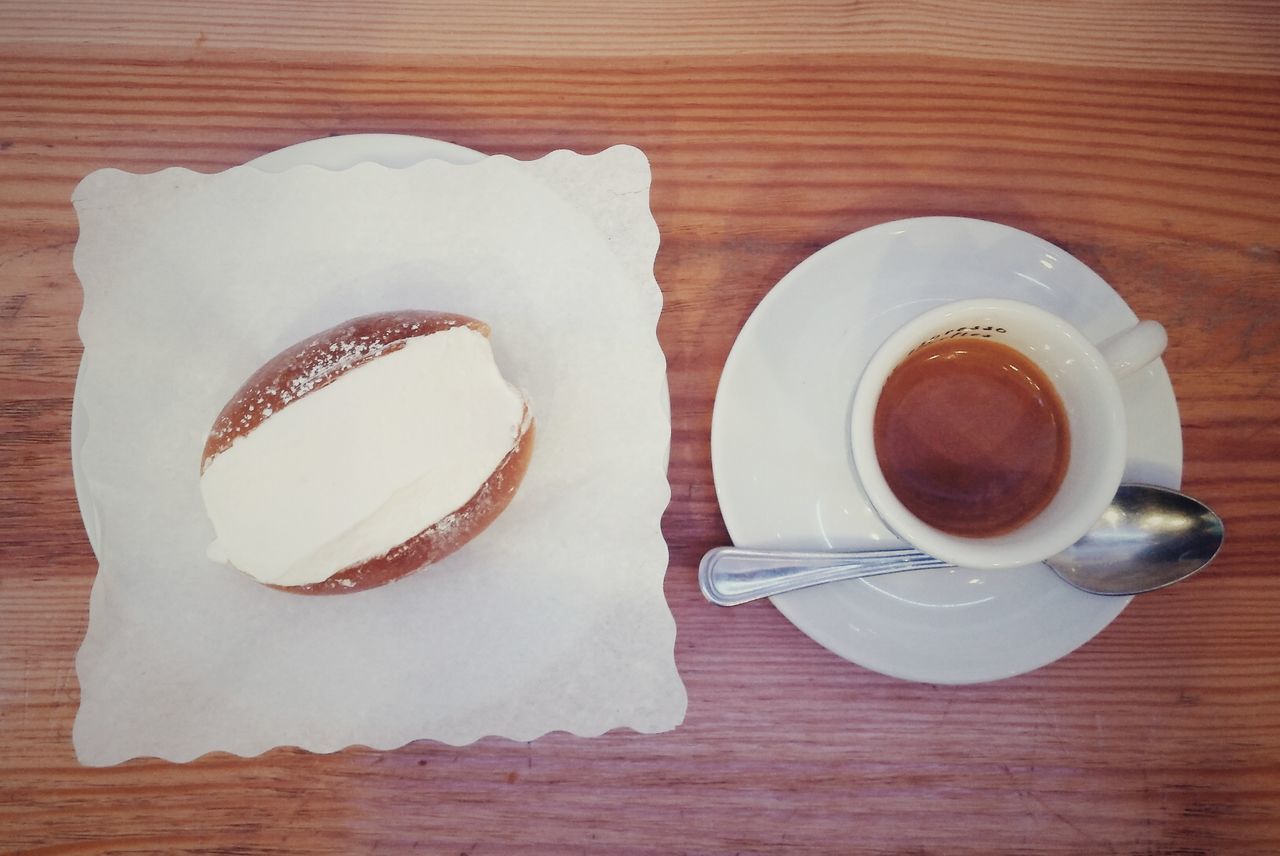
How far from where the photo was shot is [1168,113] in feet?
2.55

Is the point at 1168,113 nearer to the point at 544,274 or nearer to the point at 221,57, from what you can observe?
the point at 544,274

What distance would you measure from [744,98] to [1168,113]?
423 millimetres

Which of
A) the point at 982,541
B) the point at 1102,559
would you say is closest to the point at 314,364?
the point at 982,541

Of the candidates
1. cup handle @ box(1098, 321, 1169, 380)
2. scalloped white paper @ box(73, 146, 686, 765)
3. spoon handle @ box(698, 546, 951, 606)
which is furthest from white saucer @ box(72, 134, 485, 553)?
cup handle @ box(1098, 321, 1169, 380)

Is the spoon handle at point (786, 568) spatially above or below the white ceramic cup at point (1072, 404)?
below

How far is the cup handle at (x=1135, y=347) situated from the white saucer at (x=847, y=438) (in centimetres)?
10

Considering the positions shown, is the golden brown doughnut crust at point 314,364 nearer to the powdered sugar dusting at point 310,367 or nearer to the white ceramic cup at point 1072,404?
the powdered sugar dusting at point 310,367

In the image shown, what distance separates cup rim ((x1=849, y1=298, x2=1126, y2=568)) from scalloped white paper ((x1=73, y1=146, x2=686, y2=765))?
0.18 m

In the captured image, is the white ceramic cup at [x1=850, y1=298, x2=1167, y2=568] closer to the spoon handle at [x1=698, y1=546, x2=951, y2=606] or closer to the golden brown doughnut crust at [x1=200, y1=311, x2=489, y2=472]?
the spoon handle at [x1=698, y1=546, x2=951, y2=606]

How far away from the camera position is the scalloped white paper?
662mm

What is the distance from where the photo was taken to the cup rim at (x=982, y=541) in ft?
1.82

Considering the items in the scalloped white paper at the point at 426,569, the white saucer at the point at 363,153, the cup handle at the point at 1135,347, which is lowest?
the scalloped white paper at the point at 426,569

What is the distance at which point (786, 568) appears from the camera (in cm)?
65

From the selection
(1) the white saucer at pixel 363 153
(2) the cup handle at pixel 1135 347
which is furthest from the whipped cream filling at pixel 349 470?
(2) the cup handle at pixel 1135 347
